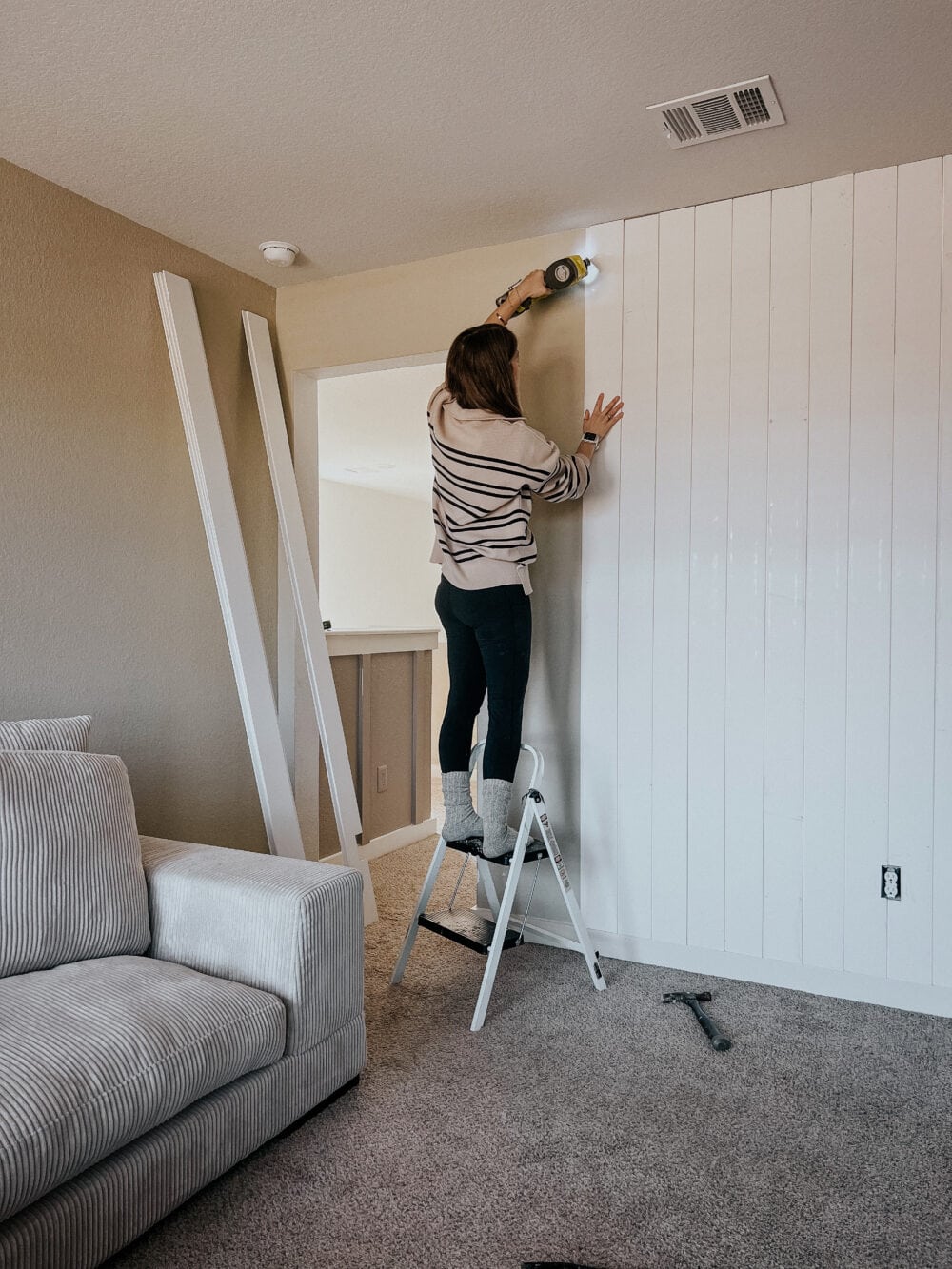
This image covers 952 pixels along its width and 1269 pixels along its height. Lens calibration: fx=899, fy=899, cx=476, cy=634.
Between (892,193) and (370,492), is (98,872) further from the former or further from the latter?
(370,492)

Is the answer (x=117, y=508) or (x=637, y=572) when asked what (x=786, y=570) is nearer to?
(x=637, y=572)

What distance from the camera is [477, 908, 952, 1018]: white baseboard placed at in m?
2.61

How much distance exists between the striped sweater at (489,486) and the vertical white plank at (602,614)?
9.0 inches

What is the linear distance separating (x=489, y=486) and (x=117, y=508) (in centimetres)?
121

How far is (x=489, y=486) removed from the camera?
2.71 m

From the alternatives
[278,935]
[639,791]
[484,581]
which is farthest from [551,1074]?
[484,581]

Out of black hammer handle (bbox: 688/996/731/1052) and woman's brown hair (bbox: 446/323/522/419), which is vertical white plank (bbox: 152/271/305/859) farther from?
black hammer handle (bbox: 688/996/731/1052)

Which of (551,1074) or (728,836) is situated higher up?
(728,836)

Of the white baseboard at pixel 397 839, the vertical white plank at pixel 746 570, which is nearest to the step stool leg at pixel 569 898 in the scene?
the vertical white plank at pixel 746 570

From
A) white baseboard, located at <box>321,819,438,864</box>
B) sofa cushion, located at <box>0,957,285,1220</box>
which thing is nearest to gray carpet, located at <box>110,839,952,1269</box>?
sofa cushion, located at <box>0,957,285,1220</box>

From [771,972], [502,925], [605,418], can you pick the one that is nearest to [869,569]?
[605,418]

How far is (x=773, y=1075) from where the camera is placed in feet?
7.32

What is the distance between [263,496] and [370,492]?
7115mm

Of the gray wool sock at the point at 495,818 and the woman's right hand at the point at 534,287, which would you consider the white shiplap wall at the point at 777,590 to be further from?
the gray wool sock at the point at 495,818
